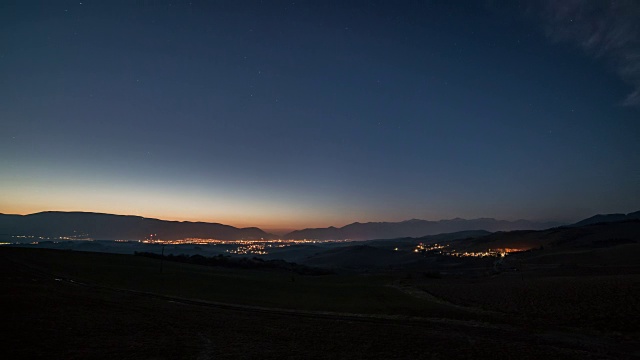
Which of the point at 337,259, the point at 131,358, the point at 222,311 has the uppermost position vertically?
the point at 131,358

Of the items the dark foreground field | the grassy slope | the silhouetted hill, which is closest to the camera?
the dark foreground field

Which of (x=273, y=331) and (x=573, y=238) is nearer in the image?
(x=273, y=331)

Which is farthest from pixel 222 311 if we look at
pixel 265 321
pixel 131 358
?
pixel 131 358

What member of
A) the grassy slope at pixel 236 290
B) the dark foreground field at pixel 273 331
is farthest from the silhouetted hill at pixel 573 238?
the dark foreground field at pixel 273 331

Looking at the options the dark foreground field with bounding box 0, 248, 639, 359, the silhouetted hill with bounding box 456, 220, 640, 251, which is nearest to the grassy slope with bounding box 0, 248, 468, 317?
the dark foreground field with bounding box 0, 248, 639, 359

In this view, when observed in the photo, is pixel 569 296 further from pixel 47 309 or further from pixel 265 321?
pixel 47 309

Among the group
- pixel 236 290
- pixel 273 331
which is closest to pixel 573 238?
pixel 236 290

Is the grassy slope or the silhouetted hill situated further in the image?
the silhouetted hill

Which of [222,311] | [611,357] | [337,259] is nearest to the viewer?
[611,357]

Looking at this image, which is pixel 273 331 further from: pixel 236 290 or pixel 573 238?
pixel 573 238

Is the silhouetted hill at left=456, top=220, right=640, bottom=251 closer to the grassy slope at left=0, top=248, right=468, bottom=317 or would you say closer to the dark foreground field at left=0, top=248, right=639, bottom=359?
the grassy slope at left=0, top=248, right=468, bottom=317

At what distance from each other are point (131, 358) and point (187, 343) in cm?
317

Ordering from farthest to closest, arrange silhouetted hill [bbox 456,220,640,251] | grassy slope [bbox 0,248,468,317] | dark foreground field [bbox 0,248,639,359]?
silhouetted hill [bbox 456,220,640,251] < grassy slope [bbox 0,248,468,317] < dark foreground field [bbox 0,248,639,359]

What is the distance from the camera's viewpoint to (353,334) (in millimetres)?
19438
